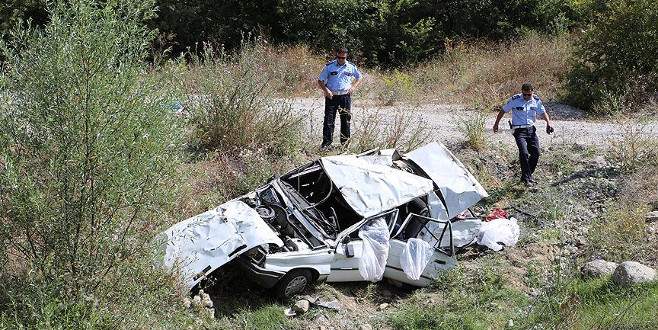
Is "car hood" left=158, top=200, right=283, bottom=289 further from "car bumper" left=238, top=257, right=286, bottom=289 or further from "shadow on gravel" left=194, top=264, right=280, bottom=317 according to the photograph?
"shadow on gravel" left=194, top=264, right=280, bottom=317

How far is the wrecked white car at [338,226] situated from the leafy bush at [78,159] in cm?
130

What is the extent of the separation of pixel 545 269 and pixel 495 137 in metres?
4.63

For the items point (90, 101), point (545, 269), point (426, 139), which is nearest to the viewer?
point (90, 101)

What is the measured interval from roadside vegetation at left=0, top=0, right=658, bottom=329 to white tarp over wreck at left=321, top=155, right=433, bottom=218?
44.8 inches

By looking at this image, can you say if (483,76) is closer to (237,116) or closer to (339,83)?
(339,83)

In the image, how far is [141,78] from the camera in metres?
6.17

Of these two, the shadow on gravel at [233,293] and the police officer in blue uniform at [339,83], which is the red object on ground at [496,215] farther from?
the shadow on gravel at [233,293]

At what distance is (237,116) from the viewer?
38.5 feet

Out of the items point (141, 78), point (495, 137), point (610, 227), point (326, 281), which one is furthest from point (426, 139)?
point (141, 78)

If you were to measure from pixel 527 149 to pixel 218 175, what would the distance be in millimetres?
4920

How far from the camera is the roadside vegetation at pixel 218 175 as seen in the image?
5.75m

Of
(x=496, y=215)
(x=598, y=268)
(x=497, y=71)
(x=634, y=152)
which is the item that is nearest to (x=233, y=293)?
(x=496, y=215)

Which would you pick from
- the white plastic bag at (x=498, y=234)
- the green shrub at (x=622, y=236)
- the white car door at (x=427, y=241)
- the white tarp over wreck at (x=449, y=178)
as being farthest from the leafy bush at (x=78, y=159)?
the green shrub at (x=622, y=236)

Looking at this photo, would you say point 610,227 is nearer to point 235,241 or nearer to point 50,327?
point 235,241
